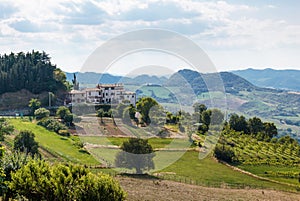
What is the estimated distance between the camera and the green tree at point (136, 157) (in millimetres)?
51062

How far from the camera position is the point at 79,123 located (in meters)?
80.3

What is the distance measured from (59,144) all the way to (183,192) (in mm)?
27772

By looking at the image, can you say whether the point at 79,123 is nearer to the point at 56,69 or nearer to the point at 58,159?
the point at 58,159

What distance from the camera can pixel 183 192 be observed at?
41750 millimetres

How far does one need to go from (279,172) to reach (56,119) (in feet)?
149

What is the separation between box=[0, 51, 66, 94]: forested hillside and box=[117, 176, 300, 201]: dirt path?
62412 mm

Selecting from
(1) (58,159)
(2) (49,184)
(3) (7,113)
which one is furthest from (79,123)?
(2) (49,184)

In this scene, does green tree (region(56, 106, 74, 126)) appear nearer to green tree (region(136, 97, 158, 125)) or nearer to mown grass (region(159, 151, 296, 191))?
green tree (region(136, 97, 158, 125))

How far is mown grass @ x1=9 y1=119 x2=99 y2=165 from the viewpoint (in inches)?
2165

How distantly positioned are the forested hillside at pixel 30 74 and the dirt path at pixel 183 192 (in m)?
62.4

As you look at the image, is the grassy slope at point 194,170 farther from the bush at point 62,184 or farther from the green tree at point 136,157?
the bush at point 62,184

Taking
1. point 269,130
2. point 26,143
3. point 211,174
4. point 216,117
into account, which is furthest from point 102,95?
point 211,174

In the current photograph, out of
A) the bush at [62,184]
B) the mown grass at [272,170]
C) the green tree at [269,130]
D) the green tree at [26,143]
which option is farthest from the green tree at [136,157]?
the green tree at [269,130]

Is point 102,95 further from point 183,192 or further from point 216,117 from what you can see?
point 183,192
